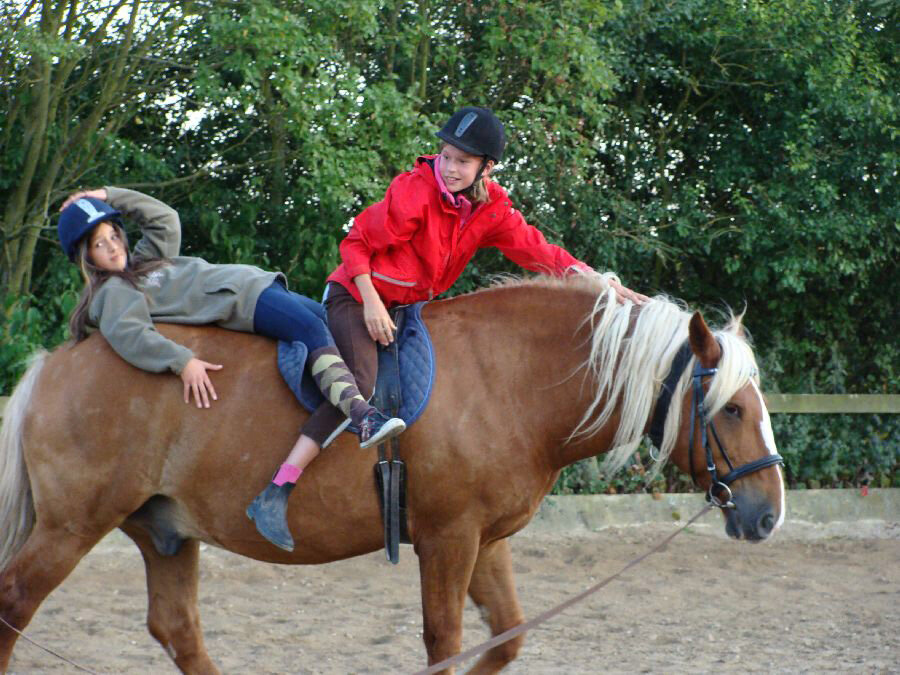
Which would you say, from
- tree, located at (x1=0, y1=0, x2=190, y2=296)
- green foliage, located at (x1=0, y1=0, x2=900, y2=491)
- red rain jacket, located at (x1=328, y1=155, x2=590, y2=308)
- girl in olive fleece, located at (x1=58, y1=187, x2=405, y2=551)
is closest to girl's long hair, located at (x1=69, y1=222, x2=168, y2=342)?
girl in olive fleece, located at (x1=58, y1=187, x2=405, y2=551)

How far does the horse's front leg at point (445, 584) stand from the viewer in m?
3.29

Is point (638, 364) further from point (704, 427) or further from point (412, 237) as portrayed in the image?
point (412, 237)

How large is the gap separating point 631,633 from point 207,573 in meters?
2.71

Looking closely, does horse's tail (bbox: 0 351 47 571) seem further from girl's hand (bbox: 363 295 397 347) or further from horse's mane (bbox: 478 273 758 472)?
horse's mane (bbox: 478 273 758 472)

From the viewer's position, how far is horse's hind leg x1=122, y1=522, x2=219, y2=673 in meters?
3.85

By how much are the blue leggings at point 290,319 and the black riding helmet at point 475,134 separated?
78 cm

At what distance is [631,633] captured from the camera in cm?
508

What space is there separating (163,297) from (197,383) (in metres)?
0.43

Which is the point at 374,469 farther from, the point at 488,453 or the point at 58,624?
the point at 58,624

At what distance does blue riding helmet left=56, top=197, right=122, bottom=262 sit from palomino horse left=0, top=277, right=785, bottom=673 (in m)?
0.38

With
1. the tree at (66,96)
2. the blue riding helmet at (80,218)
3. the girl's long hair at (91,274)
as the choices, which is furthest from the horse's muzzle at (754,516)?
the tree at (66,96)

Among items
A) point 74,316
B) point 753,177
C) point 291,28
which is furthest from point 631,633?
point 753,177

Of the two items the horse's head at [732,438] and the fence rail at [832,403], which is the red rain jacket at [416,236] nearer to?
the horse's head at [732,438]

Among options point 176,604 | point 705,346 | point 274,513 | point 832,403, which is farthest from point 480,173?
point 832,403
